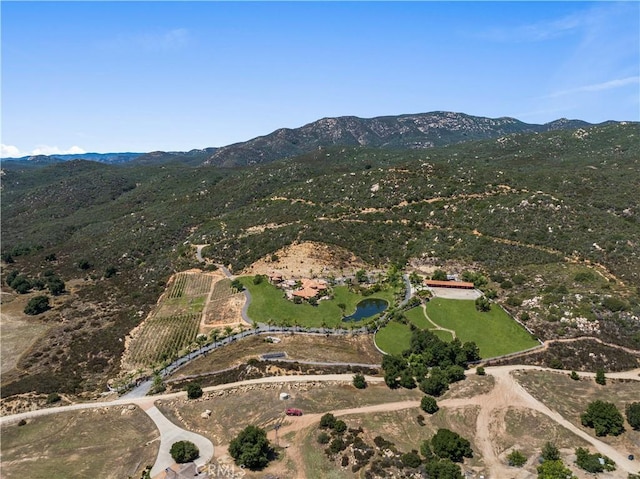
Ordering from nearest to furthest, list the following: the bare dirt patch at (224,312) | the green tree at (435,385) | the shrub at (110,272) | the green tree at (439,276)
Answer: the green tree at (435,385), the bare dirt patch at (224,312), the green tree at (439,276), the shrub at (110,272)

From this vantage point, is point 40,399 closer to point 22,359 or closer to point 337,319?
point 22,359

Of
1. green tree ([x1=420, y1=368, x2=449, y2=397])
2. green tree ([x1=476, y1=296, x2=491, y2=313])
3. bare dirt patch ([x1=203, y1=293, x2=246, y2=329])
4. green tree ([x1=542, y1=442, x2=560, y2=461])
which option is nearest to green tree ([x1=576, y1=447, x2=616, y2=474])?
green tree ([x1=542, y1=442, x2=560, y2=461])

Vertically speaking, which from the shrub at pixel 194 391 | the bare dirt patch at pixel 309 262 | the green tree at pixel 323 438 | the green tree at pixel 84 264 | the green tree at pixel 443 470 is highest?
the bare dirt patch at pixel 309 262

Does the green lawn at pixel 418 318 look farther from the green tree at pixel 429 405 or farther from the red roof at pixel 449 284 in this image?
the green tree at pixel 429 405

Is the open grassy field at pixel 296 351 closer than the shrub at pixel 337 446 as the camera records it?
No

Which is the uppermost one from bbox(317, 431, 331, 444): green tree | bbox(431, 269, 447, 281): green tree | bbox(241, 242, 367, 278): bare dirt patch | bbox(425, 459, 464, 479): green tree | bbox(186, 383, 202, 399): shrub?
bbox(241, 242, 367, 278): bare dirt patch

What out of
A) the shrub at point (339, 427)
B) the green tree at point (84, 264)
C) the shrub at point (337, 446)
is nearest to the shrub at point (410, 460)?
the shrub at point (337, 446)

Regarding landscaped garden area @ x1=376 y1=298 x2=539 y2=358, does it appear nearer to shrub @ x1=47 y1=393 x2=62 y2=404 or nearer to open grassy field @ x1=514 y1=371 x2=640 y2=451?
open grassy field @ x1=514 y1=371 x2=640 y2=451

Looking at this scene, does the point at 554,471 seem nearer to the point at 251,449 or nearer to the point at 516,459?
the point at 516,459
